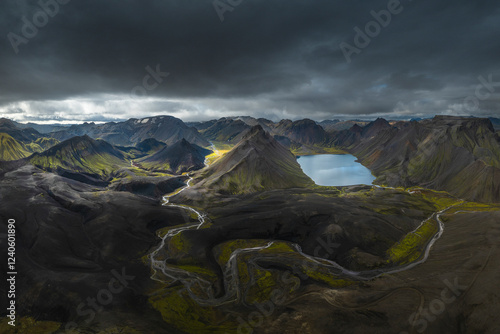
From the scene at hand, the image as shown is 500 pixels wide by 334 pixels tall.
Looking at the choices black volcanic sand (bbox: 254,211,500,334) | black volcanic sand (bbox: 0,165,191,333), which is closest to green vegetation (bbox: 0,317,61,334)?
black volcanic sand (bbox: 0,165,191,333)

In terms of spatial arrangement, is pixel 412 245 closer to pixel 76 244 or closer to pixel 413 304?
pixel 413 304

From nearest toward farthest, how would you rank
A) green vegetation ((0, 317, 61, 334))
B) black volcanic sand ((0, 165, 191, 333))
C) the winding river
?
green vegetation ((0, 317, 61, 334))
black volcanic sand ((0, 165, 191, 333))
the winding river

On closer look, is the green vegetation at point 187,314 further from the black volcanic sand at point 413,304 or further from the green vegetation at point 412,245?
the green vegetation at point 412,245

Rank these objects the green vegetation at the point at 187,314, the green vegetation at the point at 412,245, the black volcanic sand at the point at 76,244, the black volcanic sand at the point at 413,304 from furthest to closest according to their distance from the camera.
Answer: the green vegetation at the point at 412,245, the black volcanic sand at the point at 76,244, the green vegetation at the point at 187,314, the black volcanic sand at the point at 413,304

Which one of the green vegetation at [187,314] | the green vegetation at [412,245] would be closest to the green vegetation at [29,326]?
the green vegetation at [187,314]

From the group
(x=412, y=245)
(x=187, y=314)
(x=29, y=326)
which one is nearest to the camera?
(x=29, y=326)

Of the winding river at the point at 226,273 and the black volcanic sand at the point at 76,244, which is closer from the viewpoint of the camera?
the black volcanic sand at the point at 76,244

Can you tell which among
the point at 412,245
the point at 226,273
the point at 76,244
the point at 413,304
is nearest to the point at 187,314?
the point at 226,273

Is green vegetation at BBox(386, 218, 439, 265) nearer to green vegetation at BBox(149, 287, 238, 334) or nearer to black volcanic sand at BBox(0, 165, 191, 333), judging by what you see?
green vegetation at BBox(149, 287, 238, 334)

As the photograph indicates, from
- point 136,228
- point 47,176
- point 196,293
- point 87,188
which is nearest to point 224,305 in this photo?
point 196,293

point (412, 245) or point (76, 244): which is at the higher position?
point (76, 244)

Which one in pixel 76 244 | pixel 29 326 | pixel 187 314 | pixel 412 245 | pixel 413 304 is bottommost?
pixel 187 314
